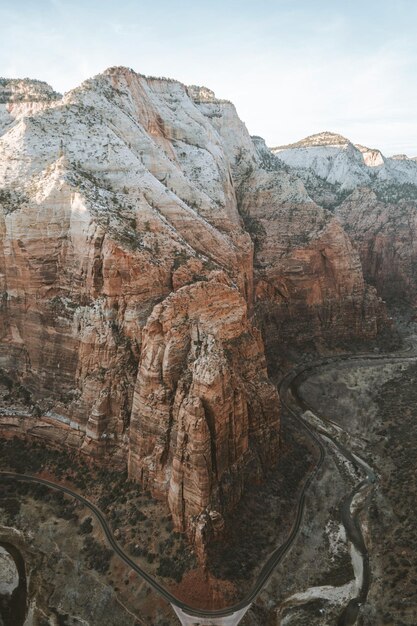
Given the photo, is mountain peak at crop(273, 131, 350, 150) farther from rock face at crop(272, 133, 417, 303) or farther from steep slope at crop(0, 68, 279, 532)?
steep slope at crop(0, 68, 279, 532)

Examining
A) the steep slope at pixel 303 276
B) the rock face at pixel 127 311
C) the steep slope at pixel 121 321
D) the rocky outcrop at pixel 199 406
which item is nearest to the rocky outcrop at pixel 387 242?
the steep slope at pixel 303 276

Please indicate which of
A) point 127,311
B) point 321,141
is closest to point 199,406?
point 127,311

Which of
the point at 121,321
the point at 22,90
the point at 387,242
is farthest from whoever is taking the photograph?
the point at 387,242

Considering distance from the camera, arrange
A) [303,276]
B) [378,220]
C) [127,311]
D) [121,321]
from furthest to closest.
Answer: [378,220]
[303,276]
[121,321]
[127,311]

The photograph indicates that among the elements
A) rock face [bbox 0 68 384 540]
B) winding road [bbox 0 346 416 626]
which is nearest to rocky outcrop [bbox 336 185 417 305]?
rock face [bbox 0 68 384 540]

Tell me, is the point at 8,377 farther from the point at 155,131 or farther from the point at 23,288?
the point at 155,131

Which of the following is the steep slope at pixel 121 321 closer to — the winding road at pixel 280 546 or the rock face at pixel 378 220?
the winding road at pixel 280 546

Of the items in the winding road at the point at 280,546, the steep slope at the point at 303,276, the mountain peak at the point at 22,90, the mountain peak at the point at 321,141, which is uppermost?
the mountain peak at the point at 321,141

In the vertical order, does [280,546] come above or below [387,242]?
below

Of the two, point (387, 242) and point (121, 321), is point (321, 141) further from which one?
point (121, 321)

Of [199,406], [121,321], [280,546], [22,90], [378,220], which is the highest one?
[22,90]
